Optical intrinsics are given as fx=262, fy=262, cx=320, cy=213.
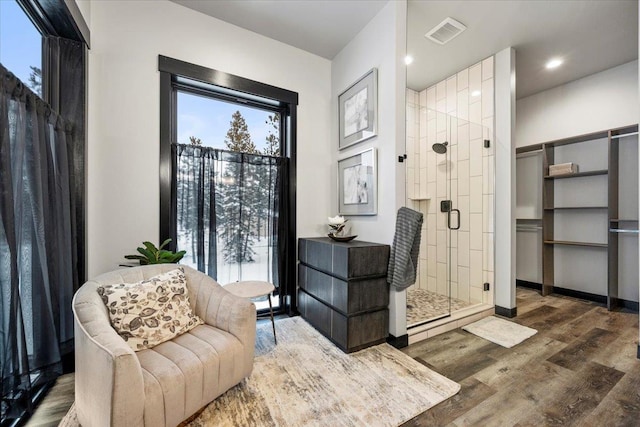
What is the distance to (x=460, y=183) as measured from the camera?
3.24m

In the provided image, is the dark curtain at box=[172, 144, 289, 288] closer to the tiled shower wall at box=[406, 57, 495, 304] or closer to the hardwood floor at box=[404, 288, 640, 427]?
the tiled shower wall at box=[406, 57, 495, 304]

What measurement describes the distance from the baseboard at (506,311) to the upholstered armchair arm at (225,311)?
281cm

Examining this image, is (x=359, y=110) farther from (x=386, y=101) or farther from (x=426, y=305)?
(x=426, y=305)

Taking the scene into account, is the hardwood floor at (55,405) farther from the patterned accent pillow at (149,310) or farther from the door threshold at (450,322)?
the door threshold at (450,322)

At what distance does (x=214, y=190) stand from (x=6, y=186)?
54.8 inches

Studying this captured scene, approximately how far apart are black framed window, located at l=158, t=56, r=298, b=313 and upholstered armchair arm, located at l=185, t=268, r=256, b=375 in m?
0.70

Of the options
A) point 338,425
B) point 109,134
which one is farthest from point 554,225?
point 109,134

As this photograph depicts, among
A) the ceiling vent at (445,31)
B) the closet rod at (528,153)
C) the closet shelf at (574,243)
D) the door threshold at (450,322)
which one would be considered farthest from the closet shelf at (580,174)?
the ceiling vent at (445,31)

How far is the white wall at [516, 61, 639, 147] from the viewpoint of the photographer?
315cm

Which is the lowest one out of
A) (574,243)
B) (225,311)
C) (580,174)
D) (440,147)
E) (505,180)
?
(225,311)

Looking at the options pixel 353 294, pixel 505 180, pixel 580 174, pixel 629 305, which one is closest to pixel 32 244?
pixel 353 294

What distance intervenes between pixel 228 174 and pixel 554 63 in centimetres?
410

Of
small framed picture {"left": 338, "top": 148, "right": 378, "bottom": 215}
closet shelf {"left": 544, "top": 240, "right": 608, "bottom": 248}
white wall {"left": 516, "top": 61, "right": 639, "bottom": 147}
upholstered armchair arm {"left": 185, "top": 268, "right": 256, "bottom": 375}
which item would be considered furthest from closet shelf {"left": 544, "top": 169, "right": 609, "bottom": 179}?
upholstered armchair arm {"left": 185, "top": 268, "right": 256, "bottom": 375}

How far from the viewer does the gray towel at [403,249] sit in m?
2.17
